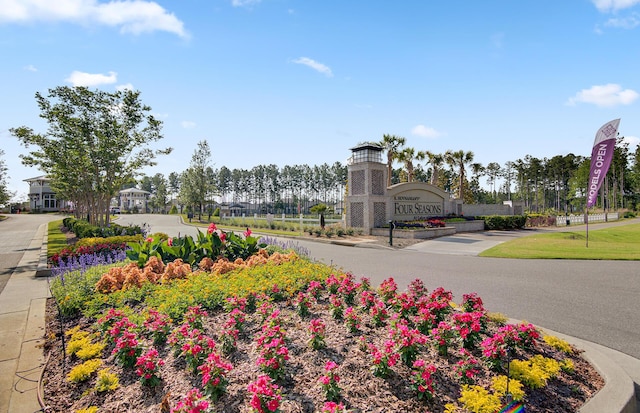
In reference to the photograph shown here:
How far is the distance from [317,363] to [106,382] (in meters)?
2.12

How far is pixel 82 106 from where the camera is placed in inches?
688

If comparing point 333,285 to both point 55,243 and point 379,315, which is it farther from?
point 55,243

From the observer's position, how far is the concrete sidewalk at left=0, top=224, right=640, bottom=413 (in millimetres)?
3248

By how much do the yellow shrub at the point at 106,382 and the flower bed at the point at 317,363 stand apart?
0.04ft

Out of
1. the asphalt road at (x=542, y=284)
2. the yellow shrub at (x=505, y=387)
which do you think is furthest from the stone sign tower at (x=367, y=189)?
the yellow shrub at (x=505, y=387)

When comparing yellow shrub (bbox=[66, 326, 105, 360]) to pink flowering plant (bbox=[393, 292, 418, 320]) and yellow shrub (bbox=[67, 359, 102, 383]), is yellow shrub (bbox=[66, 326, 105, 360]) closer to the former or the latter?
yellow shrub (bbox=[67, 359, 102, 383])

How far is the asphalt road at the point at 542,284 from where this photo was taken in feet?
18.1

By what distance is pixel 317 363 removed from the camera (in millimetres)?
3623

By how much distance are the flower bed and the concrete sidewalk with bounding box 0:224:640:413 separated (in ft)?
0.49

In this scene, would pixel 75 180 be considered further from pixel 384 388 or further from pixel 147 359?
pixel 384 388

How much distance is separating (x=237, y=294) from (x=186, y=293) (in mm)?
847

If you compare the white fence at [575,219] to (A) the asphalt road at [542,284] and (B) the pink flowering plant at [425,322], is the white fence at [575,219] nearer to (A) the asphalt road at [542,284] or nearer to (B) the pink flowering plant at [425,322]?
(A) the asphalt road at [542,284]

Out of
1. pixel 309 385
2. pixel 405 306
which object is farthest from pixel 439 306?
pixel 309 385

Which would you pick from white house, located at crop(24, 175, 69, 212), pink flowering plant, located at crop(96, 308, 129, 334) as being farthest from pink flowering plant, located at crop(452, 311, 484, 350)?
white house, located at crop(24, 175, 69, 212)
